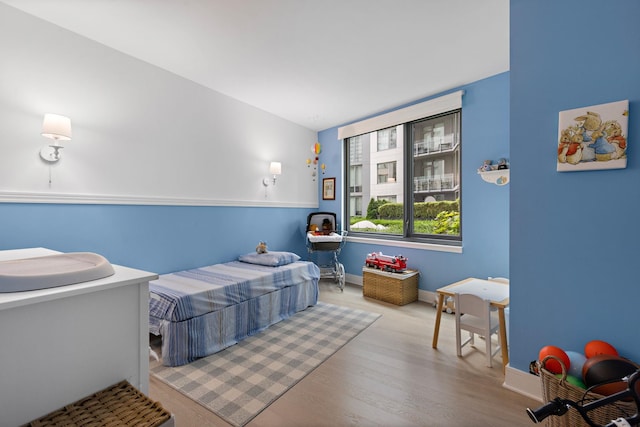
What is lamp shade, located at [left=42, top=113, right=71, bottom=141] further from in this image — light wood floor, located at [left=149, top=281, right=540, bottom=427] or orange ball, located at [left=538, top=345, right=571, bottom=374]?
orange ball, located at [left=538, top=345, right=571, bottom=374]

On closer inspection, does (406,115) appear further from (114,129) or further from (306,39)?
(114,129)

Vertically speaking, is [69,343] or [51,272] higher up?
[51,272]

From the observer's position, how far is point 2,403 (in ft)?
2.34

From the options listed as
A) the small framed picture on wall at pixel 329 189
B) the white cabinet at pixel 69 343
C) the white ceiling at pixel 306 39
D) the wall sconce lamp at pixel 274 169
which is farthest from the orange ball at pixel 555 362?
the small framed picture on wall at pixel 329 189

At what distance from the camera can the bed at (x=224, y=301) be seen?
2.10 m

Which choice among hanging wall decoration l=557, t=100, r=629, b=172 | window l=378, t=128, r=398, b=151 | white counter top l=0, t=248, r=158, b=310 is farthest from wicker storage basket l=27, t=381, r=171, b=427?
window l=378, t=128, r=398, b=151

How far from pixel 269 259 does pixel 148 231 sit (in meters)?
1.22

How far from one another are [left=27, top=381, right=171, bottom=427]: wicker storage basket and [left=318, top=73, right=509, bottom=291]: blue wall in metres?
3.09

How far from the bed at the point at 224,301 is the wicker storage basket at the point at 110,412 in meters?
1.29

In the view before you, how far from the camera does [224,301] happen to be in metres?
2.40

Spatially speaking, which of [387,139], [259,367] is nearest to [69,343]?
[259,367]

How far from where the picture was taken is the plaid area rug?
5.54 feet

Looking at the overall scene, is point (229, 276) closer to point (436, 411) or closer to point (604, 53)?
point (436, 411)

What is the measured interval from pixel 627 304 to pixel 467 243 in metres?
1.74
